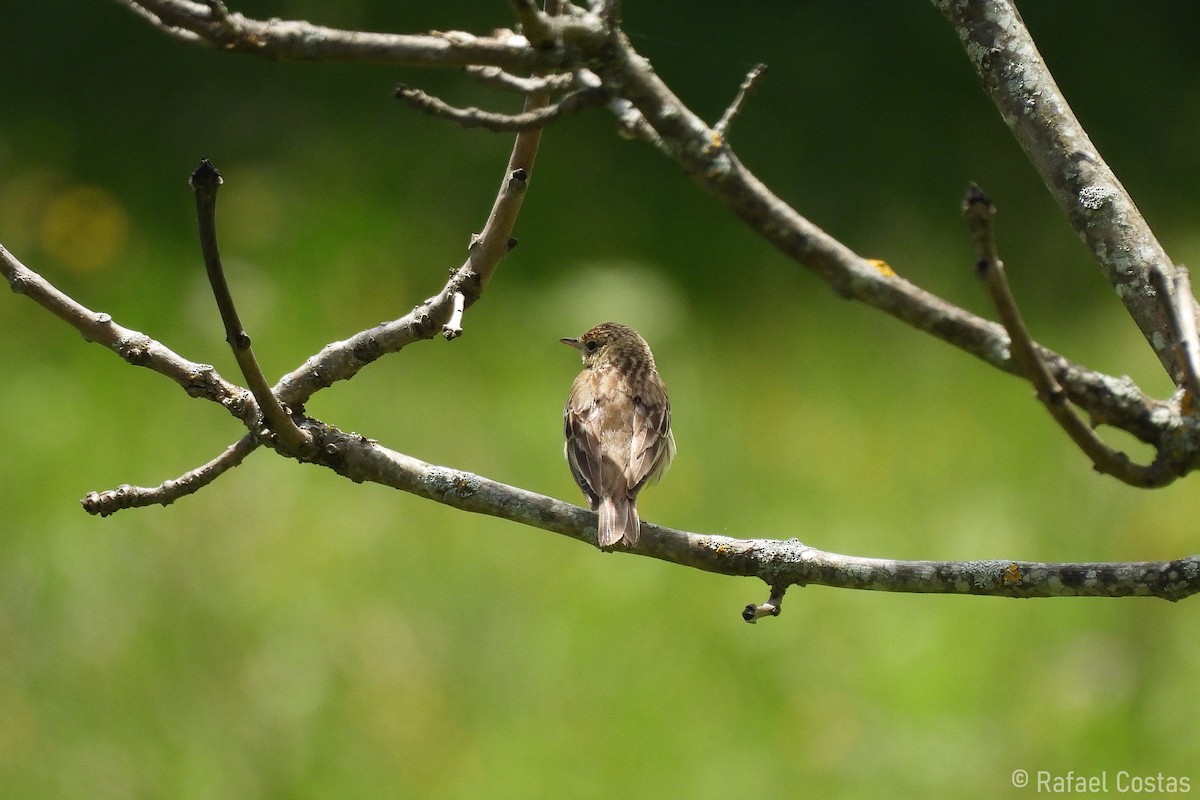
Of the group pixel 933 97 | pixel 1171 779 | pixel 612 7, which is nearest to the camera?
pixel 612 7

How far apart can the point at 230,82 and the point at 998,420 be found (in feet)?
9.39

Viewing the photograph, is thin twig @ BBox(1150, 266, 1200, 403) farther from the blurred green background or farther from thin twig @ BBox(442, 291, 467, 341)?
the blurred green background

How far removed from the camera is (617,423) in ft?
9.27

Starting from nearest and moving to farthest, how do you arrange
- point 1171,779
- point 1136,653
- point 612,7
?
point 612,7, point 1171,779, point 1136,653

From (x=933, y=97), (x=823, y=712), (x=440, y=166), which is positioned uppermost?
(x=933, y=97)

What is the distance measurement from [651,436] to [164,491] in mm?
1301

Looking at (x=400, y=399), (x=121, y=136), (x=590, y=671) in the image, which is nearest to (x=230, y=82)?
(x=121, y=136)

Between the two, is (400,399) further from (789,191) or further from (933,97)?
(933,97)

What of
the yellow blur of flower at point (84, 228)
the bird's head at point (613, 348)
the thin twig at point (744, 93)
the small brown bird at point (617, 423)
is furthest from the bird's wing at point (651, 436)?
the yellow blur of flower at point (84, 228)

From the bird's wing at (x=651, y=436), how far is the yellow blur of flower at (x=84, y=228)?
2.09 metres

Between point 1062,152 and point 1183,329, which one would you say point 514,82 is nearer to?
point 1183,329

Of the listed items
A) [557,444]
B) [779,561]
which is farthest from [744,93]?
[557,444]

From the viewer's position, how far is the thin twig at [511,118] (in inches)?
41.5

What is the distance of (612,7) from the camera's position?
1.09 m
